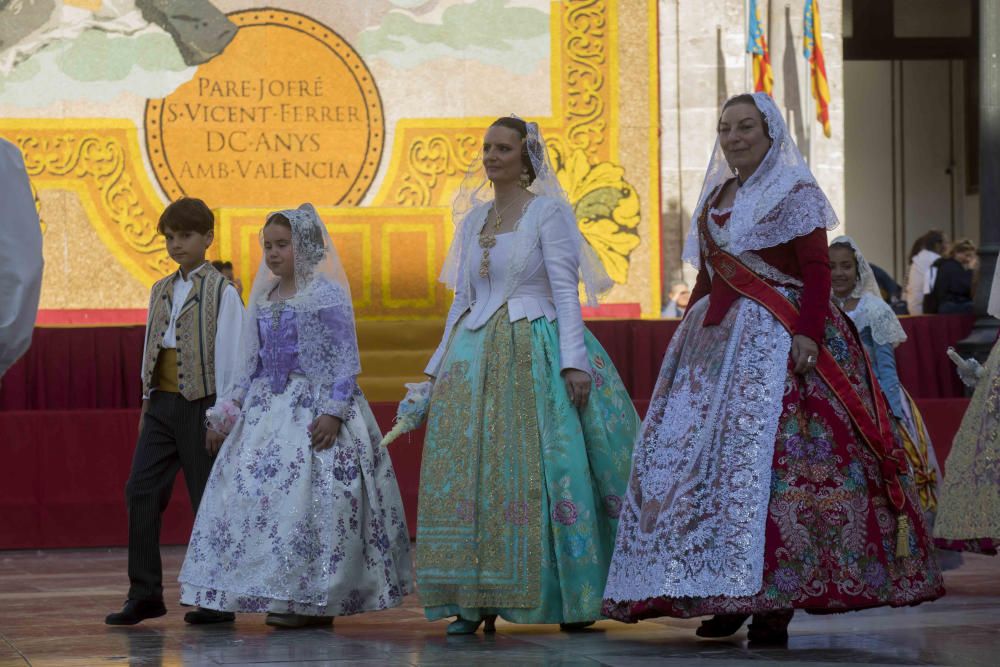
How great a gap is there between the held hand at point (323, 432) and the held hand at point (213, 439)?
305 mm

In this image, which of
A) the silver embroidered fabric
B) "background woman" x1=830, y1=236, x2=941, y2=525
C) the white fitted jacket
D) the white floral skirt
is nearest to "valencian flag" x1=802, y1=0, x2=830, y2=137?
"background woman" x1=830, y1=236, x2=941, y2=525

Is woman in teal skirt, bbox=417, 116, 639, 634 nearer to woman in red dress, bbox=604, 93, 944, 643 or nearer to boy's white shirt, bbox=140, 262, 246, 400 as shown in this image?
woman in red dress, bbox=604, 93, 944, 643

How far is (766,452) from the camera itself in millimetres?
4625

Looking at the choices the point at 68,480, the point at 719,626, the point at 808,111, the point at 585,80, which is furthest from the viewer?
the point at 808,111

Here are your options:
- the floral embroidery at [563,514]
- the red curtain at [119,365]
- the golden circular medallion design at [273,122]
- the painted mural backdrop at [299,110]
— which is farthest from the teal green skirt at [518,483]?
the golden circular medallion design at [273,122]

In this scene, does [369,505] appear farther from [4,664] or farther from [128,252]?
[128,252]

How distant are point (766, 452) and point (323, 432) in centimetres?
149

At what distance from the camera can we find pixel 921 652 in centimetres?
456

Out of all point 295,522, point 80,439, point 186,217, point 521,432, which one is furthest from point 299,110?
point 521,432

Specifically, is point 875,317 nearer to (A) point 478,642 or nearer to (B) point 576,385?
(B) point 576,385

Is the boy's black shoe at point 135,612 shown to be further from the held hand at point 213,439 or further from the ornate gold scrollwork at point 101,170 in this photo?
the ornate gold scrollwork at point 101,170

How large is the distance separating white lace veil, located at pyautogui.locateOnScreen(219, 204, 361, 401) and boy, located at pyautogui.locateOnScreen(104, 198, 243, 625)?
58 mm

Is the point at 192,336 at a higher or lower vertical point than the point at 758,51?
lower

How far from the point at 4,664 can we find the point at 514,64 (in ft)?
31.7
